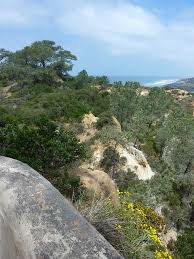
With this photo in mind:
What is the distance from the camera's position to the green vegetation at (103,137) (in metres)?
17.9

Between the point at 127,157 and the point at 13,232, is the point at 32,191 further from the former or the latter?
the point at 127,157

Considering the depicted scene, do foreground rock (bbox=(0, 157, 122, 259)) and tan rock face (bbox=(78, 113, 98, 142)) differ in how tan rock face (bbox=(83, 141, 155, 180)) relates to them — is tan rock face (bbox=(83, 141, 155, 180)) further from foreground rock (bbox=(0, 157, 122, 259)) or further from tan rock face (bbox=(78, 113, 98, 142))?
foreground rock (bbox=(0, 157, 122, 259))

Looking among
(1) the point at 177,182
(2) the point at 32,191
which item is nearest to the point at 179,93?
(1) the point at 177,182

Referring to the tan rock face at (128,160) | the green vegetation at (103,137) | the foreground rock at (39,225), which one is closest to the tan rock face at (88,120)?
the green vegetation at (103,137)

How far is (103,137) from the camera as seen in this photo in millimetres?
36750

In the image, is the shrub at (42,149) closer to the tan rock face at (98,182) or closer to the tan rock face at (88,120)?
the tan rock face at (98,182)

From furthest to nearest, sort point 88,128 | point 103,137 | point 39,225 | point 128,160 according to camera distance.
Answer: point 88,128
point 128,160
point 103,137
point 39,225

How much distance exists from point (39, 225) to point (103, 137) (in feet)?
103

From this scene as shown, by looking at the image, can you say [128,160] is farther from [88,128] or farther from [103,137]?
[88,128]

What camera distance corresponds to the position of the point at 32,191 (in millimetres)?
5828

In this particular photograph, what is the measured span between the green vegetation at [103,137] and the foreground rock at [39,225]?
4.73ft

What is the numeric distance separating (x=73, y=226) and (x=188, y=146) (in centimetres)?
4761

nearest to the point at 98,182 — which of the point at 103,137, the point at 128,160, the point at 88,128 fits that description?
the point at 103,137

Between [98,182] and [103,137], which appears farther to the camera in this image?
[103,137]
